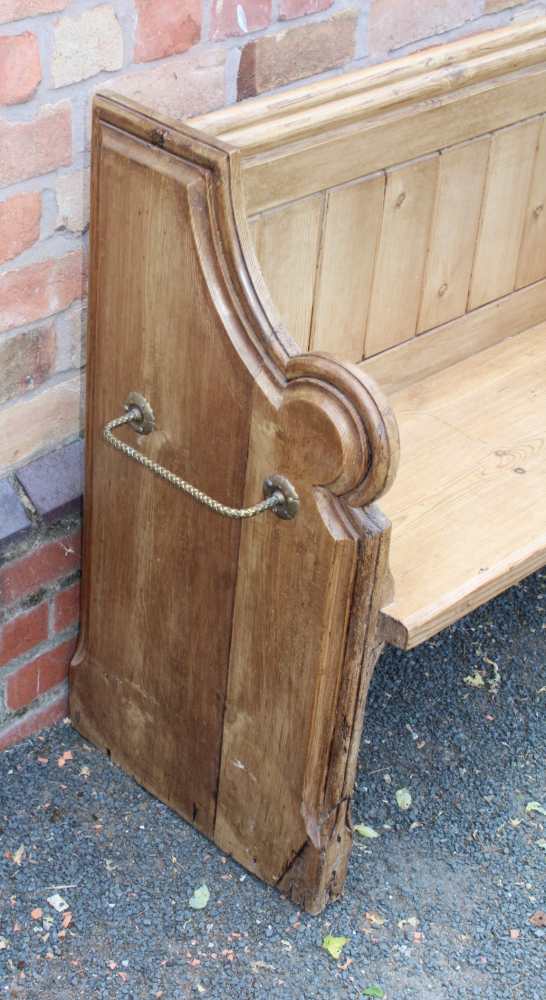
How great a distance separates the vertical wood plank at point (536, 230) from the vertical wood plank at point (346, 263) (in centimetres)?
51

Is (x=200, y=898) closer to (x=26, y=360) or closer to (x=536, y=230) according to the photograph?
(x=26, y=360)

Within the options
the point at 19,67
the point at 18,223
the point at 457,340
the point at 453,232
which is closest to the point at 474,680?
the point at 457,340

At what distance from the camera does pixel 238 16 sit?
2312mm

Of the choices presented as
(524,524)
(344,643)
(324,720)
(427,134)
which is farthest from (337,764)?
(427,134)

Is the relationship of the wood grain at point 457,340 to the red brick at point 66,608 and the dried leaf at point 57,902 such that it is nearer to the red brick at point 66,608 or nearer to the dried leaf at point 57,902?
the red brick at point 66,608

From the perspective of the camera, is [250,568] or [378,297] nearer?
[250,568]

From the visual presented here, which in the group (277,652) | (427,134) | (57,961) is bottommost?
(57,961)

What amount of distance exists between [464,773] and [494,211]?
1.13 metres

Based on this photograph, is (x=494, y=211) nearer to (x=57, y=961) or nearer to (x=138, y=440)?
(x=138, y=440)

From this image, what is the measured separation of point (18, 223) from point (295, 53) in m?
0.60

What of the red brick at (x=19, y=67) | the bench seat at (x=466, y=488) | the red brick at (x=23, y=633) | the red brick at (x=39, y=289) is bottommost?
the red brick at (x=23, y=633)

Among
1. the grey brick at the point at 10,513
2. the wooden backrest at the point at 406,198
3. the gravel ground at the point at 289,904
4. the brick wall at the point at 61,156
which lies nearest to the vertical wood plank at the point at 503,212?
the wooden backrest at the point at 406,198

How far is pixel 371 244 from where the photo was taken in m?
2.61

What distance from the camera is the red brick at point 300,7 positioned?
237cm
